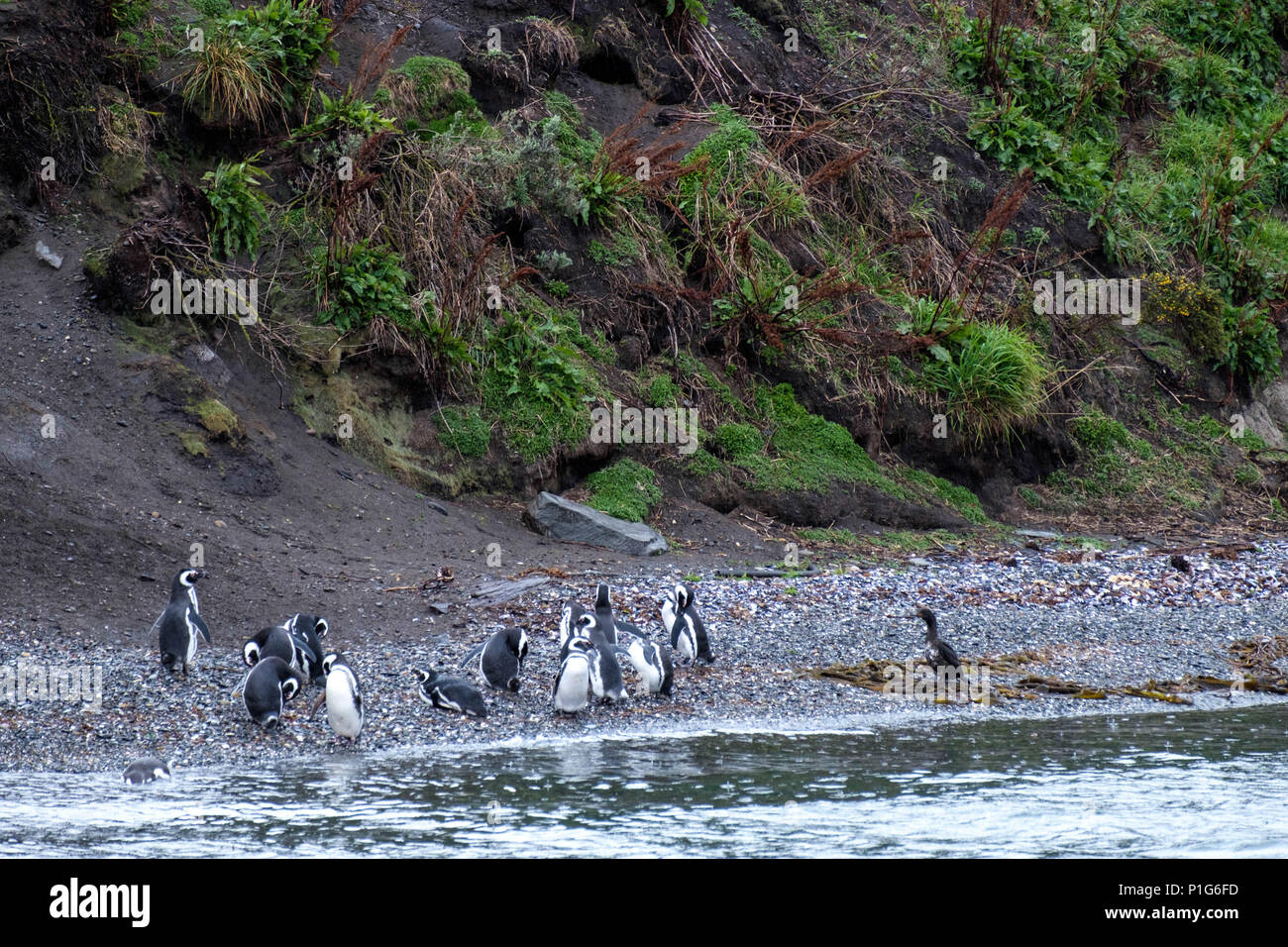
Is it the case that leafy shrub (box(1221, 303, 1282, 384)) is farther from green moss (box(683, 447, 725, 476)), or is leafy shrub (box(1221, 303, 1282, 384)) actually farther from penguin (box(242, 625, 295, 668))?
penguin (box(242, 625, 295, 668))

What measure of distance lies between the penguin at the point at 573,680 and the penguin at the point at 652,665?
19.0 inches

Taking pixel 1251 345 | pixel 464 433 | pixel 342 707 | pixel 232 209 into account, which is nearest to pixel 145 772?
pixel 342 707

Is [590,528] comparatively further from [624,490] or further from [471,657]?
[471,657]

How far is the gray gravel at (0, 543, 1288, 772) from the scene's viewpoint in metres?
7.43

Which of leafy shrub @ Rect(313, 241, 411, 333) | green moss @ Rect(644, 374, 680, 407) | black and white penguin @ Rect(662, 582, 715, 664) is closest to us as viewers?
black and white penguin @ Rect(662, 582, 715, 664)

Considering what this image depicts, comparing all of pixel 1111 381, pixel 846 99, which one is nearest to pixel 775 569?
pixel 1111 381

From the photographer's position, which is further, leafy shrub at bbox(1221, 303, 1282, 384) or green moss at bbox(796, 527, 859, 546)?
leafy shrub at bbox(1221, 303, 1282, 384)

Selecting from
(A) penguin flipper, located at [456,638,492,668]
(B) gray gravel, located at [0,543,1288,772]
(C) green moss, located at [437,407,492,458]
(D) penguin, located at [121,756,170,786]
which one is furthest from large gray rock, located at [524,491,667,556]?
(D) penguin, located at [121,756,170,786]

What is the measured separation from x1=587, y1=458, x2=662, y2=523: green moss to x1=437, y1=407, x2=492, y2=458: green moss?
1189 millimetres

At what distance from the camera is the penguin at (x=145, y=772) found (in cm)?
659

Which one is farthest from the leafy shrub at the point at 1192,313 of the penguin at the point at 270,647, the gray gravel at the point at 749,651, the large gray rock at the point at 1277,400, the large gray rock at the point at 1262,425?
the penguin at the point at 270,647

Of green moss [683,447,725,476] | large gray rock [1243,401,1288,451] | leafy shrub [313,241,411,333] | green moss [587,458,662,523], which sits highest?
leafy shrub [313,241,411,333]

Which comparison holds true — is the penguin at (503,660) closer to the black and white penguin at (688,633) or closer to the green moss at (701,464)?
the black and white penguin at (688,633)

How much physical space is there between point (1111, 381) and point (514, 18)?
9.36 metres
